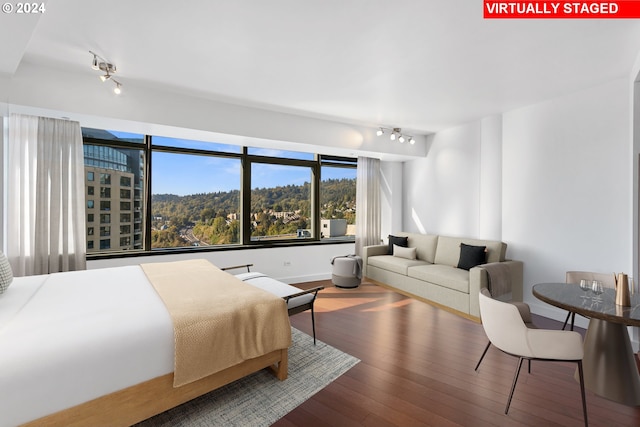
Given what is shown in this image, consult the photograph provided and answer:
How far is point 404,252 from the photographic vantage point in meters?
5.28

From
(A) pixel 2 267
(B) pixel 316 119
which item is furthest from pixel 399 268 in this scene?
(A) pixel 2 267

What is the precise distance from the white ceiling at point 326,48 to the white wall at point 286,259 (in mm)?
2346

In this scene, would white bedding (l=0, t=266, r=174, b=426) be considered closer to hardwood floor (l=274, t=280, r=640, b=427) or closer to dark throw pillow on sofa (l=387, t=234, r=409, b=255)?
hardwood floor (l=274, t=280, r=640, b=427)

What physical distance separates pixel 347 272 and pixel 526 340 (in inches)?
126

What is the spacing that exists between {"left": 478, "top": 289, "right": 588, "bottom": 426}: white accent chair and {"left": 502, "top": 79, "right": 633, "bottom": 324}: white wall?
1994mm

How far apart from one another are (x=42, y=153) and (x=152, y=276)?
6.71ft

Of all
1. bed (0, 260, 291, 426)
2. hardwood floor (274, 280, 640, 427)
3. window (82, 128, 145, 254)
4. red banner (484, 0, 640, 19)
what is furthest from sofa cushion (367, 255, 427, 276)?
window (82, 128, 145, 254)

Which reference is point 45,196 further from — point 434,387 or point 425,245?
point 425,245

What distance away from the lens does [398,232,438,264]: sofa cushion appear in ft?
16.9

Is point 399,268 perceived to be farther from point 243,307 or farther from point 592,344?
point 243,307

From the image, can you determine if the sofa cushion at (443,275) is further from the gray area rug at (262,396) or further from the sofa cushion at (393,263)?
the gray area rug at (262,396)

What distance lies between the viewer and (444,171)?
17.6 ft

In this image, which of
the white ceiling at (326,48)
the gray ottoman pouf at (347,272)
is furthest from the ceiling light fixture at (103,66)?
the gray ottoman pouf at (347,272)

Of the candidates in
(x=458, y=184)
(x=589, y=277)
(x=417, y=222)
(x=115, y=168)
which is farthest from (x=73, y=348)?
(x=417, y=222)
